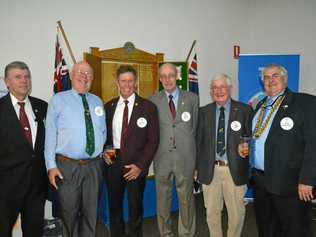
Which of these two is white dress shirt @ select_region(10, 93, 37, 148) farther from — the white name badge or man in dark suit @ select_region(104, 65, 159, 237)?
the white name badge

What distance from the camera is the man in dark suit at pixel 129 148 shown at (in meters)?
2.57

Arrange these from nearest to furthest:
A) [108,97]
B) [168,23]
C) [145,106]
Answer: [145,106], [108,97], [168,23]

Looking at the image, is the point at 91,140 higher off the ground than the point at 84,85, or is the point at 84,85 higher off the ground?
the point at 84,85

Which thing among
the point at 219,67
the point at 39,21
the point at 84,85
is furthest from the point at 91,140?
the point at 219,67

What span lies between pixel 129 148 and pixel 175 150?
447mm

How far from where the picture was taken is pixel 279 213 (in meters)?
2.22

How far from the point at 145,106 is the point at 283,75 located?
1.15 meters

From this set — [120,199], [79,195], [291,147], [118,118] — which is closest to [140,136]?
[118,118]

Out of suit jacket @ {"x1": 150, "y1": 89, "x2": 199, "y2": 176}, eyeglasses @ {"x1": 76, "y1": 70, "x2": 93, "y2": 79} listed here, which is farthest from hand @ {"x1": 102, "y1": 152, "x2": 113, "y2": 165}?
eyeglasses @ {"x1": 76, "y1": 70, "x2": 93, "y2": 79}

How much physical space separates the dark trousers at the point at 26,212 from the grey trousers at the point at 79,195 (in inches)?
7.4

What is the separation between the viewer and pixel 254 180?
2.40 m

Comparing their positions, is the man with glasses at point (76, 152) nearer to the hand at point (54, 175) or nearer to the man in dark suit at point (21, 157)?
the hand at point (54, 175)

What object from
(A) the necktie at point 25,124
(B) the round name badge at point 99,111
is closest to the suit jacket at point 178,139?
(B) the round name badge at point 99,111

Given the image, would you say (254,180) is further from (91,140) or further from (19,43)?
(19,43)
